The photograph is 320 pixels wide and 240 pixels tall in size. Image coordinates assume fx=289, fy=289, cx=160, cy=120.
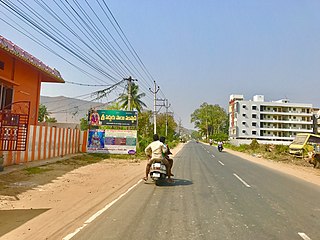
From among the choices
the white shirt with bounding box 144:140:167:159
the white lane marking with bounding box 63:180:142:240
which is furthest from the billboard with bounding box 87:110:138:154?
the white lane marking with bounding box 63:180:142:240

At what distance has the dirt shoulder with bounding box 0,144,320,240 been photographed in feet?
17.8

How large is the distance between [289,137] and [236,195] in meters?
85.3

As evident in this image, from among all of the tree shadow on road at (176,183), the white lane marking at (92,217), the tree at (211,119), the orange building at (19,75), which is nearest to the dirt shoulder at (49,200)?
the white lane marking at (92,217)

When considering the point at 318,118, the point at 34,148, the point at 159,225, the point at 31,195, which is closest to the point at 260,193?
the point at 159,225

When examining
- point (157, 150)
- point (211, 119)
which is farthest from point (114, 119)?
point (211, 119)

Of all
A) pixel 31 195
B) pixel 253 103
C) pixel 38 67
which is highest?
pixel 253 103

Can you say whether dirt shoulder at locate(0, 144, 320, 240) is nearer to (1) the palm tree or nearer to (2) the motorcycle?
(2) the motorcycle

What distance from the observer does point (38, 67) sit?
52.1 ft

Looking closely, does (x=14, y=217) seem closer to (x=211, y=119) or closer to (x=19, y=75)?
(x=19, y=75)

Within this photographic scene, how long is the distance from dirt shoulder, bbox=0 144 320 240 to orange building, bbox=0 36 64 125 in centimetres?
361

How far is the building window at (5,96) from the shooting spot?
13.9m

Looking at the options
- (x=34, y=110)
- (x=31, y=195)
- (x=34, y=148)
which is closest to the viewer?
(x=31, y=195)

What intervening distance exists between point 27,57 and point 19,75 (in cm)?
157

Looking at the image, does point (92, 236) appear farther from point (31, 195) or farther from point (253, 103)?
point (253, 103)
